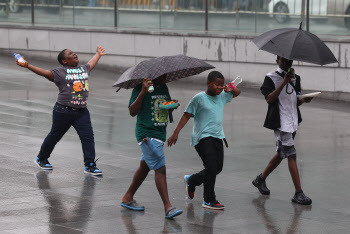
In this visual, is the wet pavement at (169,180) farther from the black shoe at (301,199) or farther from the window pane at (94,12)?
the window pane at (94,12)

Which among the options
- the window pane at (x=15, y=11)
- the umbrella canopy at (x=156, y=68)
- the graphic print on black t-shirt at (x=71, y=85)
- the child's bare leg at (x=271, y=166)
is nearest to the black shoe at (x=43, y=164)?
the graphic print on black t-shirt at (x=71, y=85)

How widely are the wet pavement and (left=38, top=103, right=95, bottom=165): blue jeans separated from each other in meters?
0.24

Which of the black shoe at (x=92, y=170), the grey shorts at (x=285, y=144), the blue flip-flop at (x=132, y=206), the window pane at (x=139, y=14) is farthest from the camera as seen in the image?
the window pane at (x=139, y=14)

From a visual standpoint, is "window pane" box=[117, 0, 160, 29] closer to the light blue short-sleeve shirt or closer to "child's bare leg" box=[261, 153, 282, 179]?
"child's bare leg" box=[261, 153, 282, 179]

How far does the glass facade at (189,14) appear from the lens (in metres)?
16.8

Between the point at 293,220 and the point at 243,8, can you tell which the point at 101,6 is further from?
the point at 293,220

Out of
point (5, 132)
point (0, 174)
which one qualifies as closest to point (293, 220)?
point (0, 174)

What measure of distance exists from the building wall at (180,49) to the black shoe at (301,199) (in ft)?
26.1

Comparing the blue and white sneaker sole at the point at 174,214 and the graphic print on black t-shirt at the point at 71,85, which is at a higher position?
the graphic print on black t-shirt at the point at 71,85

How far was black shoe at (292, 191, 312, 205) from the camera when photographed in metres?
8.05

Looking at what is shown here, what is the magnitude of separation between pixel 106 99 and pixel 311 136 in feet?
15.8

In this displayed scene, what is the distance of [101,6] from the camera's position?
20.5 meters

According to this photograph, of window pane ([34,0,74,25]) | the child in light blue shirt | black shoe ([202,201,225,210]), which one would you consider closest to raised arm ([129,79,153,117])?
the child in light blue shirt

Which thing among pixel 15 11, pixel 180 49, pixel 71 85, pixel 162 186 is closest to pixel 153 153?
pixel 162 186
